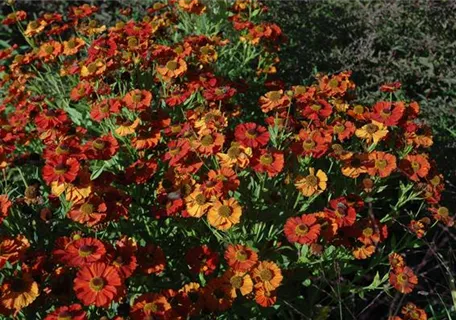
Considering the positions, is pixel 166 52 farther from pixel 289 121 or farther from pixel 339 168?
pixel 339 168

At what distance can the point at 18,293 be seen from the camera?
1693 millimetres

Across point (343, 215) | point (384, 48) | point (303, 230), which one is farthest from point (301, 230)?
point (384, 48)

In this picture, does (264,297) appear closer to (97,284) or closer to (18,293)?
(97,284)

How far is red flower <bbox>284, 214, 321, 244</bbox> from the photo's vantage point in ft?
6.32

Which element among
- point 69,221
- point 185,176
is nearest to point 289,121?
point 185,176

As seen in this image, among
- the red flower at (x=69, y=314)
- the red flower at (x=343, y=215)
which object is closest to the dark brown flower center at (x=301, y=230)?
the red flower at (x=343, y=215)

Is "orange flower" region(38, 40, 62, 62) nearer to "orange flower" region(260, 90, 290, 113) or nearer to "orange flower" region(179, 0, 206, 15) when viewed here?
"orange flower" region(179, 0, 206, 15)

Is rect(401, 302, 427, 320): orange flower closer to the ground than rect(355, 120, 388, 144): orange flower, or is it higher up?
closer to the ground

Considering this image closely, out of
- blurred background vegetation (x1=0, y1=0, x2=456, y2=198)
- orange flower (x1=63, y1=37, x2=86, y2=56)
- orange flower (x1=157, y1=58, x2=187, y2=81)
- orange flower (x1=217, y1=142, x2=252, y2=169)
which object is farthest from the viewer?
blurred background vegetation (x1=0, y1=0, x2=456, y2=198)

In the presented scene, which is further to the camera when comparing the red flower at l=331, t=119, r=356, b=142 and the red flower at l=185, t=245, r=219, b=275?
the red flower at l=331, t=119, r=356, b=142

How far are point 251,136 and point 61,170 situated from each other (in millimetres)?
653

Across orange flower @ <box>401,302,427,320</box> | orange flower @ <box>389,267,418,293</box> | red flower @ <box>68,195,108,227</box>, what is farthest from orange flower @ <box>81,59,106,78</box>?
orange flower @ <box>401,302,427,320</box>

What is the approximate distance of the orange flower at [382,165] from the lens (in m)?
2.15

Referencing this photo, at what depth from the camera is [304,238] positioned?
1929mm
